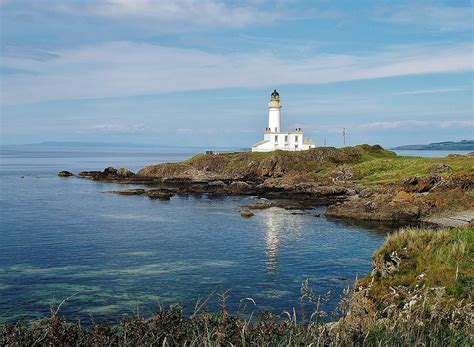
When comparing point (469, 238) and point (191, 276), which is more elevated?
point (469, 238)

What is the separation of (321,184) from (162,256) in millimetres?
47745

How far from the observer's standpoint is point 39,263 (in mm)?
32250

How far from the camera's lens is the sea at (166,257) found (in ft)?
81.1

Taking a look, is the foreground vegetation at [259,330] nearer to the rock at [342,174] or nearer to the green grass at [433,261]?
the green grass at [433,261]

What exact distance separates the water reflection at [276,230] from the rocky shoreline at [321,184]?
4706 mm

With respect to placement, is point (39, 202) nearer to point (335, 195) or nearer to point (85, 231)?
point (85, 231)

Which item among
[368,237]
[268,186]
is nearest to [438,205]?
[368,237]

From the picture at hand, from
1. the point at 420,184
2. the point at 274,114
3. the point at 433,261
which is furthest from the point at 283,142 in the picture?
the point at 433,261

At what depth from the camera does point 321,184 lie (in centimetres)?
7900

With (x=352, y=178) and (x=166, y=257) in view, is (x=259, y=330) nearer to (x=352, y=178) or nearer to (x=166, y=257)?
(x=166, y=257)

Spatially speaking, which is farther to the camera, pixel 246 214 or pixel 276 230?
pixel 246 214

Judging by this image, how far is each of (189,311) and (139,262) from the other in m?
11.5

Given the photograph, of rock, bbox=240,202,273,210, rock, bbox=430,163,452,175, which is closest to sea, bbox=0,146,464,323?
rock, bbox=240,202,273,210

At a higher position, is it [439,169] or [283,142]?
[283,142]
